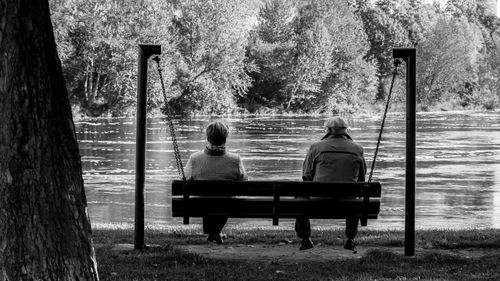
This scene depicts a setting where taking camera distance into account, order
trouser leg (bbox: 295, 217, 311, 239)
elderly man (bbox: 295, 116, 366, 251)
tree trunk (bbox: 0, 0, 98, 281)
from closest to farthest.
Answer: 1. tree trunk (bbox: 0, 0, 98, 281)
2. elderly man (bbox: 295, 116, 366, 251)
3. trouser leg (bbox: 295, 217, 311, 239)

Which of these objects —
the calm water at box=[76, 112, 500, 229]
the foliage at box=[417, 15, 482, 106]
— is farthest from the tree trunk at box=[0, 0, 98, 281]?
the foliage at box=[417, 15, 482, 106]

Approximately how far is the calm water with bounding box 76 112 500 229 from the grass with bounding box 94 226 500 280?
3533 mm

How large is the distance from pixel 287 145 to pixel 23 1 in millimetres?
29290

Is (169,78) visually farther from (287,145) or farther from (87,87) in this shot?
(287,145)

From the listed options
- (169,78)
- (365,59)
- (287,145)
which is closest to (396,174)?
(287,145)

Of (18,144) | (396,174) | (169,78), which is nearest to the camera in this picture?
(18,144)

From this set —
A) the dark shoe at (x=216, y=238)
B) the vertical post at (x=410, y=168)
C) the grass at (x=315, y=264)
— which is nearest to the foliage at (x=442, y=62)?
the grass at (x=315, y=264)

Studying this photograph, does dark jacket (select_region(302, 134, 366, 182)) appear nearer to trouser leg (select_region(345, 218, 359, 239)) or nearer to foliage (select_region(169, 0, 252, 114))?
trouser leg (select_region(345, 218, 359, 239))

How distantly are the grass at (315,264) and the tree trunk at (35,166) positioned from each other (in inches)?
60.3

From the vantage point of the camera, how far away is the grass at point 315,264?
7.42 meters

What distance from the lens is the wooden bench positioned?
8.18 m

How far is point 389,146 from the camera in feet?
116

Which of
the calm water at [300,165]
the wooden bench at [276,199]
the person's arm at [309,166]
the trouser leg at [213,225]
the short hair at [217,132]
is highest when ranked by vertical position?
the short hair at [217,132]

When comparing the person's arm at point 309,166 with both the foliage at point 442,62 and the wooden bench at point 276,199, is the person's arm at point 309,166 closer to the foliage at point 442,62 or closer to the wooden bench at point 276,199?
the wooden bench at point 276,199
